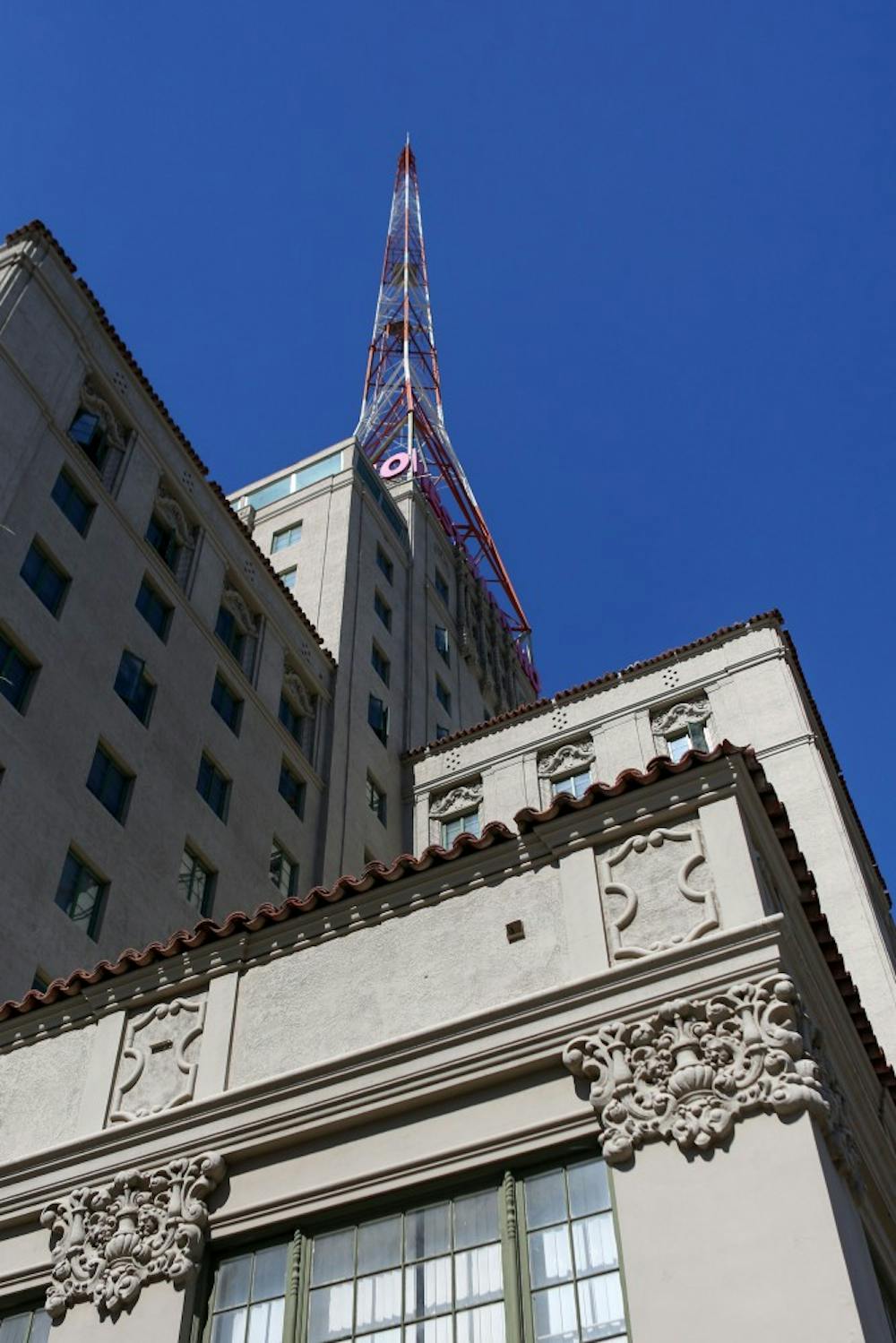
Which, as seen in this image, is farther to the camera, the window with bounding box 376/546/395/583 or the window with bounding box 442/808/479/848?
the window with bounding box 376/546/395/583

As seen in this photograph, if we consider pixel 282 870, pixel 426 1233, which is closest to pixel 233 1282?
pixel 426 1233

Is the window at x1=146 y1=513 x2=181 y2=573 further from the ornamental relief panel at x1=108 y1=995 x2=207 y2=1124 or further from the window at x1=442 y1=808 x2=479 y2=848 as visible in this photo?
the ornamental relief panel at x1=108 y1=995 x2=207 y2=1124

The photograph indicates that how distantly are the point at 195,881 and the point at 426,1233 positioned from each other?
19454 millimetres

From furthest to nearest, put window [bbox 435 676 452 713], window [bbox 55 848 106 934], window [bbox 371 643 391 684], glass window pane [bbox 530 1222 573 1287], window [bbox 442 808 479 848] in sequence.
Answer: window [bbox 435 676 452 713] → window [bbox 371 643 391 684] → window [bbox 442 808 479 848] → window [bbox 55 848 106 934] → glass window pane [bbox 530 1222 573 1287]

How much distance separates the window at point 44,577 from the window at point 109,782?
325cm

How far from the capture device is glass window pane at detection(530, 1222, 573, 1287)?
9.91m

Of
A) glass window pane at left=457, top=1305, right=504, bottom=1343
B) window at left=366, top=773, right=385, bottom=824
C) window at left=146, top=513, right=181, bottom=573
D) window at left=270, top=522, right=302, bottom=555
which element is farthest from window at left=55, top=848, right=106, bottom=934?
window at left=270, top=522, right=302, bottom=555

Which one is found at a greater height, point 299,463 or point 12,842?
point 299,463

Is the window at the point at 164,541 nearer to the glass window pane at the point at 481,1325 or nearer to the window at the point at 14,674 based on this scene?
the window at the point at 14,674

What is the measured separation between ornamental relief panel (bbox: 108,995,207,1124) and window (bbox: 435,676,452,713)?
117 ft

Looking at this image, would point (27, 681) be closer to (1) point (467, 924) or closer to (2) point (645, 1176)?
(1) point (467, 924)

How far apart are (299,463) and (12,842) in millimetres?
29458

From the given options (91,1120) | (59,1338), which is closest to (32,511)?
(91,1120)

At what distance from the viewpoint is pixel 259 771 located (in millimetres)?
33938
